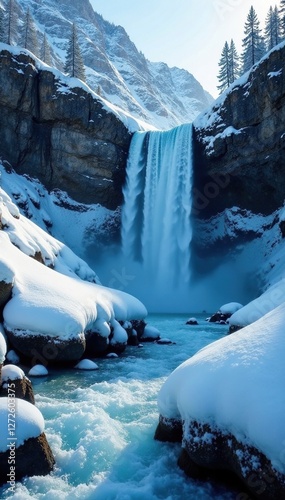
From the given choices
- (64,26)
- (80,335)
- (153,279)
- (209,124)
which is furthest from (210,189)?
(64,26)

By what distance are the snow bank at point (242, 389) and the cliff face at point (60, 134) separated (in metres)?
40.4

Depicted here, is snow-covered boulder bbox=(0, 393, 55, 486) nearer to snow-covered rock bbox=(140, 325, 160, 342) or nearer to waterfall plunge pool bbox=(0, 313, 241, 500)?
waterfall plunge pool bbox=(0, 313, 241, 500)

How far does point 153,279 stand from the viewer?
43938mm

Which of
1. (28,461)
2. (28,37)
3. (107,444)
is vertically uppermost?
(28,37)

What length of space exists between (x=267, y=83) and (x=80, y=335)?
106 ft

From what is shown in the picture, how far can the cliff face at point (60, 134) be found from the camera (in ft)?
140

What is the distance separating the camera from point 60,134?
1772 inches

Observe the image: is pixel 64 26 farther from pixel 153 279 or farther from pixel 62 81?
pixel 153 279

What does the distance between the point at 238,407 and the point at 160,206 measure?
3959 centimetres

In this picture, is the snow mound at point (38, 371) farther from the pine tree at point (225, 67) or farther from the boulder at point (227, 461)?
the pine tree at point (225, 67)

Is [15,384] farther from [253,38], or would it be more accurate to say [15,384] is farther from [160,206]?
[253,38]

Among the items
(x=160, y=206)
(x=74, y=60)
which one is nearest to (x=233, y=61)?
(x=74, y=60)

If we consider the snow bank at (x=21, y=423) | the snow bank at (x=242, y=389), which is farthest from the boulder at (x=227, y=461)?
the snow bank at (x=21, y=423)

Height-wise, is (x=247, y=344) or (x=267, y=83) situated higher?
(x=267, y=83)
